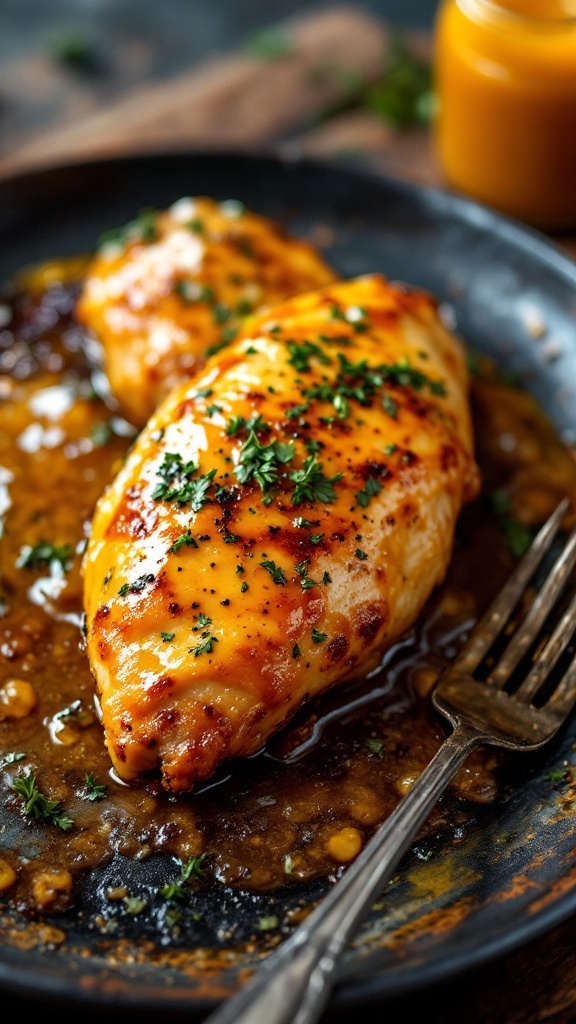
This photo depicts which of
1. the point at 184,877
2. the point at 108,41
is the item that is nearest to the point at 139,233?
the point at 184,877

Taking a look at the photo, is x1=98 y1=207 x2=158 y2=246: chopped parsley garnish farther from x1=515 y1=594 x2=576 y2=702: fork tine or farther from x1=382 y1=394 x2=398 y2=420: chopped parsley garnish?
x1=515 y1=594 x2=576 y2=702: fork tine

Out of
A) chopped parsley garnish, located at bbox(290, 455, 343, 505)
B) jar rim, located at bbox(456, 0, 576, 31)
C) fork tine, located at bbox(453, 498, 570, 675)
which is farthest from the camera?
jar rim, located at bbox(456, 0, 576, 31)

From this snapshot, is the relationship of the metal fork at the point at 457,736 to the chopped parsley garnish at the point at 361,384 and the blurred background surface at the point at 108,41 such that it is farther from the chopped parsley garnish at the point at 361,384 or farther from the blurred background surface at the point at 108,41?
the blurred background surface at the point at 108,41

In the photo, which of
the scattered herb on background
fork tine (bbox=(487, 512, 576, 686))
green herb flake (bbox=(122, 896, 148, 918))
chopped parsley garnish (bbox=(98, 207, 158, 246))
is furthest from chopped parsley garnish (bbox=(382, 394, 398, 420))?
the scattered herb on background

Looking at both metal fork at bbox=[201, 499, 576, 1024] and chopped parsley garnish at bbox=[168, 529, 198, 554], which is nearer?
metal fork at bbox=[201, 499, 576, 1024]

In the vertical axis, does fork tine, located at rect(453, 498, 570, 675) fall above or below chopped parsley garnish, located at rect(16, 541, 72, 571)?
above
